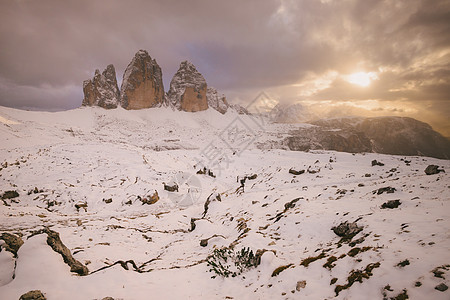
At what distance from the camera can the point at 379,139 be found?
115 metres

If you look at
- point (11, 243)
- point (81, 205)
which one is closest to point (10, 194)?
point (81, 205)

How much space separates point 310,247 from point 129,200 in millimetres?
16661

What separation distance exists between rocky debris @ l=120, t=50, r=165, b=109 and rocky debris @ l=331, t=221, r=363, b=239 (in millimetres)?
96036

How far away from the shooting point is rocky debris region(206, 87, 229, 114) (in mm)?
113438

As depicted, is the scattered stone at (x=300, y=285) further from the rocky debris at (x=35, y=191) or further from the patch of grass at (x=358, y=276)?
the rocky debris at (x=35, y=191)

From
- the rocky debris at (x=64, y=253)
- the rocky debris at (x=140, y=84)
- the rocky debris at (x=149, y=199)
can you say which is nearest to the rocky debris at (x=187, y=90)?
the rocky debris at (x=140, y=84)

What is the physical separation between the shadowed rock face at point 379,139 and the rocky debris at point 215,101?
49165 mm

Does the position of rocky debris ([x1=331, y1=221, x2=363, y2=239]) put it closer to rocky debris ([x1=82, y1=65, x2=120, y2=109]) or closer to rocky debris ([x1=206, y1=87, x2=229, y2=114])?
rocky debris ([x1=82, y1=65, x2=120, y2=109])

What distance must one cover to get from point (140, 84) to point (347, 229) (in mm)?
99686

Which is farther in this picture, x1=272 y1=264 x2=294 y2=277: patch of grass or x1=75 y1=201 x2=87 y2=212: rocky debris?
x1=75 y1=201 x2=87 y2=212: rocky debris

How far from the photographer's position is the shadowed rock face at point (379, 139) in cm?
7955

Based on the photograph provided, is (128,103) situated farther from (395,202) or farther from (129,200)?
(395,202)

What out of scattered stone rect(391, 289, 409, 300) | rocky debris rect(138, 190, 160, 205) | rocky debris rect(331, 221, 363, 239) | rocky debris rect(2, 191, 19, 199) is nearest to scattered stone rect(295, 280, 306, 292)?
scattered stone rect(391, 289, 409, 300)

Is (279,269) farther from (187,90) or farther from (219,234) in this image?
(187,90)
